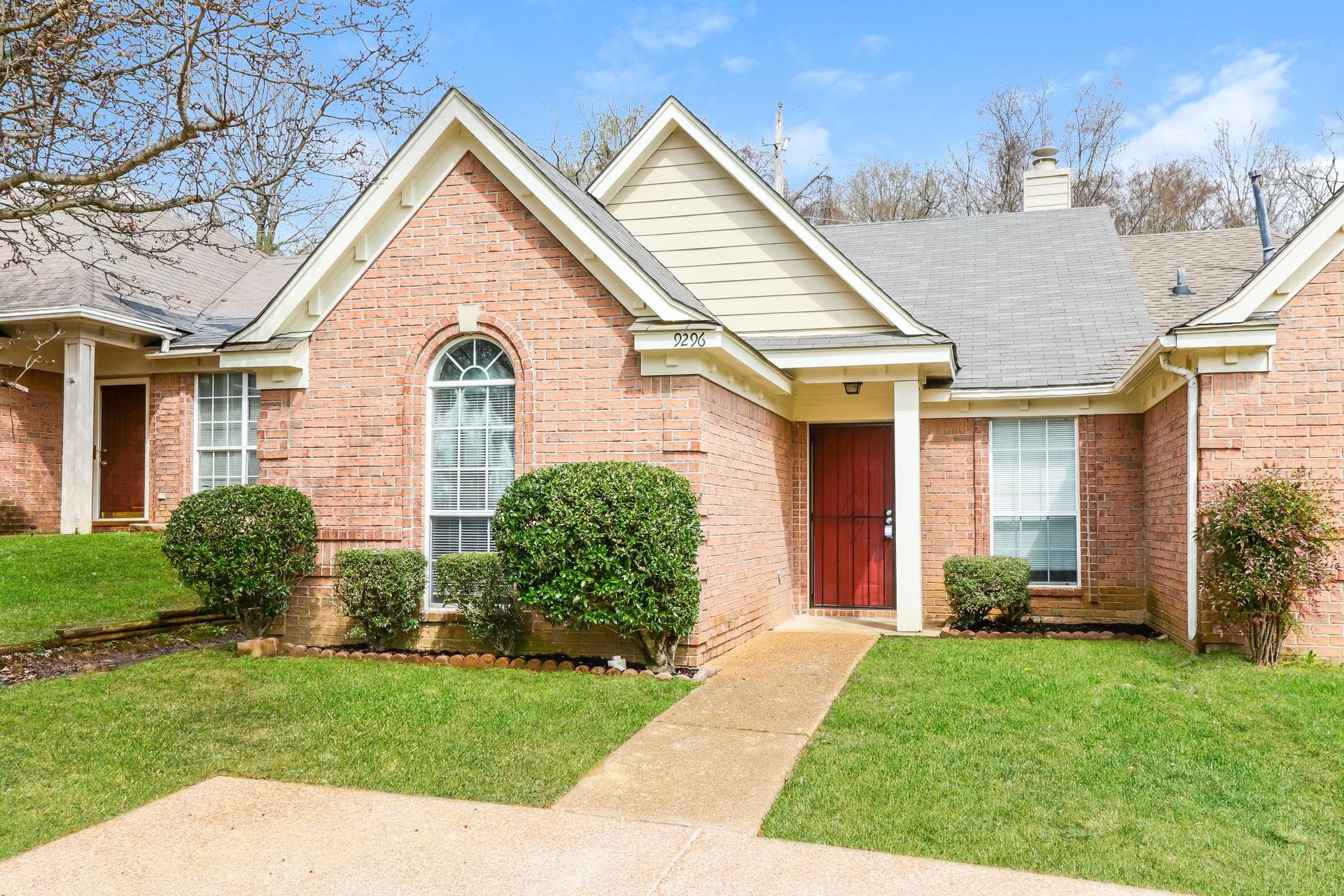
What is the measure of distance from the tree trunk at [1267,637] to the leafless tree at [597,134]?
23177mm

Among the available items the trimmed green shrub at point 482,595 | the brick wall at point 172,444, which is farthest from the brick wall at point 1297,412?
the brick wall at point 172,444

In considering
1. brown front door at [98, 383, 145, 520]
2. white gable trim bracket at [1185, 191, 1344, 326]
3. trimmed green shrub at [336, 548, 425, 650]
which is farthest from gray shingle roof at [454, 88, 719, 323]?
brown front door at [98, 383, 145, 520]

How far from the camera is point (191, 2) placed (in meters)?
7.27

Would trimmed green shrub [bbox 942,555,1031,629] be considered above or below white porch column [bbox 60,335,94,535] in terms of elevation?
below

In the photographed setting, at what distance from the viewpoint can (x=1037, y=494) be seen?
12023mm

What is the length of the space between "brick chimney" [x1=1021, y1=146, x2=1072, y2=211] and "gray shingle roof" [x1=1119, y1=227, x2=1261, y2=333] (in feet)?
4.39

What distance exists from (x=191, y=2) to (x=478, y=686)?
5.52m

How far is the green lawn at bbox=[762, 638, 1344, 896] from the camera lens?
4.63m

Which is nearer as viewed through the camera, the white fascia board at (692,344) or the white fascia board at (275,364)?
the white fascia board at (692,344)

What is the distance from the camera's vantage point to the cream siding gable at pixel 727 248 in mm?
11531

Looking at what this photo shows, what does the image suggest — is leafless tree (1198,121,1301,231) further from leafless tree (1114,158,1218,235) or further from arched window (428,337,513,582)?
arched window (428,337,513,582)

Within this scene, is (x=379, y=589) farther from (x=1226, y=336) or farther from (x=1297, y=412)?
(x=1297, y=412)

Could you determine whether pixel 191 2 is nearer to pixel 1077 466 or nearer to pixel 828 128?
pixel 1077 466

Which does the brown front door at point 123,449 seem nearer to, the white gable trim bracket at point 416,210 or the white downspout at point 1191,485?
the white gable trim bracket at point 416,210
